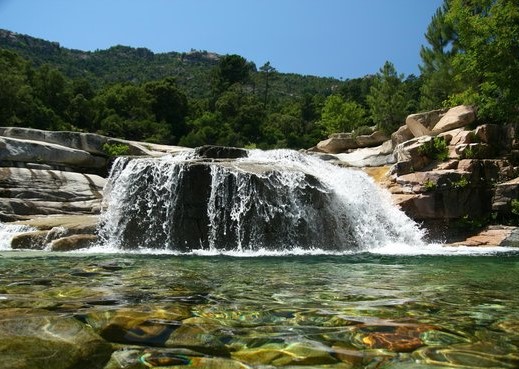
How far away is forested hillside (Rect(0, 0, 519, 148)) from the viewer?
16922 millimetres

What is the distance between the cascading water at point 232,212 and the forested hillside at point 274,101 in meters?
8.69

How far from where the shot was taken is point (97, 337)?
254 centimetres

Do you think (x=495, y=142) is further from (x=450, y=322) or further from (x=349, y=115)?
(x=349, y=115)

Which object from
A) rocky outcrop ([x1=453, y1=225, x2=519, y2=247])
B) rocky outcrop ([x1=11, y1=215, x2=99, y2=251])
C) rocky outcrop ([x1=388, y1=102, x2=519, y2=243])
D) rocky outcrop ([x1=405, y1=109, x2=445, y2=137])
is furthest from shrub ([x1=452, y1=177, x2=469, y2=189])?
rocky outcrop ([x1=11, y1=215, x2=99, y2=251])

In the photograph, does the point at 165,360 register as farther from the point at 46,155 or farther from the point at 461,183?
the point at 46,155

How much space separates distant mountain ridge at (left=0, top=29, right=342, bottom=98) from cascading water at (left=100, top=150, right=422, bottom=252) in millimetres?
64467

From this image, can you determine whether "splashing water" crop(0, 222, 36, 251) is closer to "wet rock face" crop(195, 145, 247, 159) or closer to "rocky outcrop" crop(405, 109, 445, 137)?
"wet rock face" crop(195, 145, 247, 159)

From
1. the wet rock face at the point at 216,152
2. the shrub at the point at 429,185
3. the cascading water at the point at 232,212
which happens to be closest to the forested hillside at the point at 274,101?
the shrub at the point at 429,185

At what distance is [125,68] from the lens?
337 ft

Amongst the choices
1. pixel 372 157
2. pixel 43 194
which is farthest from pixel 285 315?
pixel 372 157

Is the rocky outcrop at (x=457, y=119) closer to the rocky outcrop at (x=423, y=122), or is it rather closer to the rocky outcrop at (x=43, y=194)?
the rocky outcrop at (x=423, y=122)

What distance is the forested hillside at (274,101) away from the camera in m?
16.9

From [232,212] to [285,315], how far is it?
8.82 metres

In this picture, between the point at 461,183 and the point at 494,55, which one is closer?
the point at 461,183
